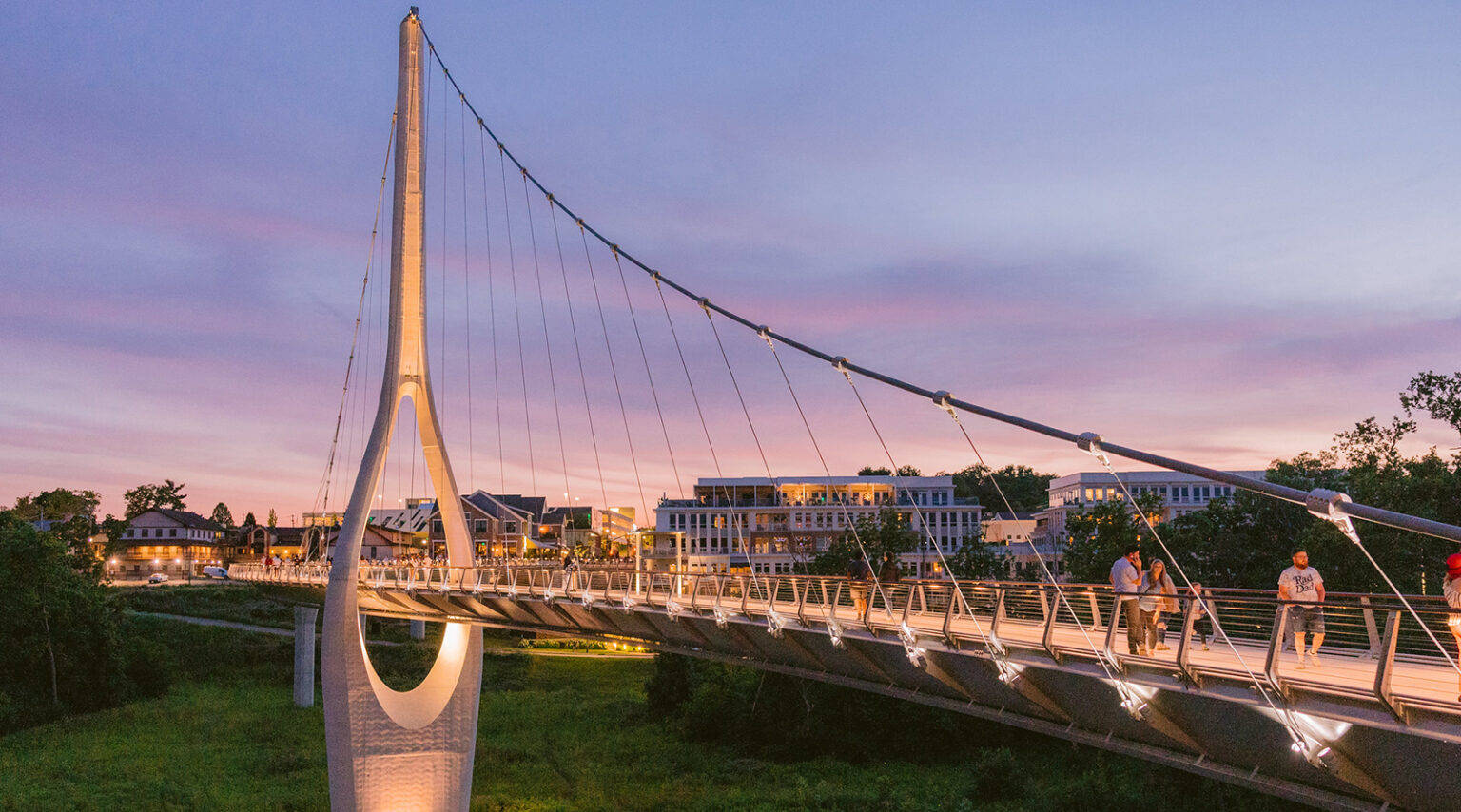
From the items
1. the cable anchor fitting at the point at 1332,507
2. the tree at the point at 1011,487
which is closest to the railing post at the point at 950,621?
the cable anchor fitting at the point at 1332,507

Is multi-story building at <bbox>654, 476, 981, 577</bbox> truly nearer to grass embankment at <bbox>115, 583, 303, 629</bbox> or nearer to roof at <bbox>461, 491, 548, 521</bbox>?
roof at <bbox>461, 491, 548, 521</bbox>

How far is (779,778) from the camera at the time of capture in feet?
130

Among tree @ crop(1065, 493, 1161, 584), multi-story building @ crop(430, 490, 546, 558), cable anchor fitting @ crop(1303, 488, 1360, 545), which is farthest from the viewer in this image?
multi-story building @ crop(430, 490, 546, 558)

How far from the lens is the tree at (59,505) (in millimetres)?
108312

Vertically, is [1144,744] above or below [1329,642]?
below

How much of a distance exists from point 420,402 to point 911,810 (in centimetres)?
1752

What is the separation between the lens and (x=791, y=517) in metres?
86.2

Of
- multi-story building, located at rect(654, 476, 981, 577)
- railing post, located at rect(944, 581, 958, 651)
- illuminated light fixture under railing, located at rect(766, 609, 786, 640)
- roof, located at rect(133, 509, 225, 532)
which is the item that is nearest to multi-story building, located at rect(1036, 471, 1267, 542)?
multi-story building, located at rect(654, 476, 981, 577)

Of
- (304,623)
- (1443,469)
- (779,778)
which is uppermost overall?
(1443,469)

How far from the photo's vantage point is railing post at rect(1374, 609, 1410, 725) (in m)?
10.0

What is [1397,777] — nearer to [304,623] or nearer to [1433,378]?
[1433,378]

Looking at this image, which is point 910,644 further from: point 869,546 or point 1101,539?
point 869,546

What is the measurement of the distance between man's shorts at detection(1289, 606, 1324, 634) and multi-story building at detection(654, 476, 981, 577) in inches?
2778

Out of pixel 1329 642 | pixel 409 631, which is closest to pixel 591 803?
pixel 1329 642
